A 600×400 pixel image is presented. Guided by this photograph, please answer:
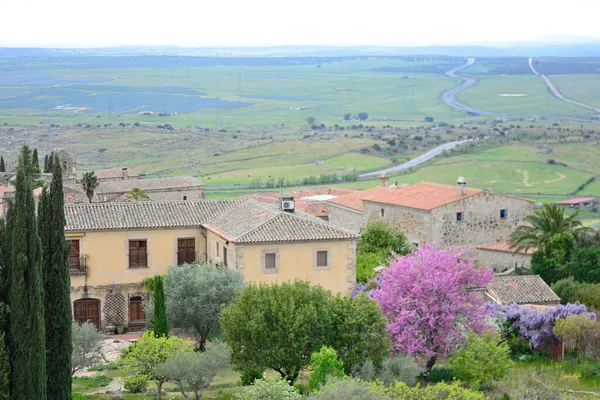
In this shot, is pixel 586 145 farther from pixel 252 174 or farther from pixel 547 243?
pixel 547 243

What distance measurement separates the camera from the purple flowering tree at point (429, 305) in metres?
32.4

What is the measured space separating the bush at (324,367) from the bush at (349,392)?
11.3 feet

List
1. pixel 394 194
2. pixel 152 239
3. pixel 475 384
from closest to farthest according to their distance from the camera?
pixel 475 384
pixel 152 239
pixel 394 194

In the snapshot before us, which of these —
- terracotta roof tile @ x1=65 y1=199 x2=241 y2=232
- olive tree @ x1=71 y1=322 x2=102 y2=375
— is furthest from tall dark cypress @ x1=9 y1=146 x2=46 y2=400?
terracotta roof tile @ x1=65 y1=199 x2=241 y2=232

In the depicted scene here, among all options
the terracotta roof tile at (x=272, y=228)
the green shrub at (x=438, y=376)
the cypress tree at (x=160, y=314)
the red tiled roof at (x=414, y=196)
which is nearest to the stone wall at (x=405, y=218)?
the red tiled roof at (x=414, y=196)

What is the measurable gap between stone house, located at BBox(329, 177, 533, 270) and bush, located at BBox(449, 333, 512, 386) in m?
20.6

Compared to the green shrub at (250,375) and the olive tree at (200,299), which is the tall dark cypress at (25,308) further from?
the olive tree at (200,299)

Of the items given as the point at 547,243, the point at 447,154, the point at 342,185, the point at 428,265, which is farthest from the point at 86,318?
the point at 447,154

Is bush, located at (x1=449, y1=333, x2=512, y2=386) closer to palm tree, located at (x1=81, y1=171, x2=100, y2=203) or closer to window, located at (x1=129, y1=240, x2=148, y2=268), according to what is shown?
window, located at (x1=129, y1=240, x2=148, y2=268)

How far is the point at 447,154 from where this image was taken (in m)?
→ 136

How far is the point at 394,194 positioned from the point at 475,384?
27.9 m

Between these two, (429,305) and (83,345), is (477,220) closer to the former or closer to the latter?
(429,305)

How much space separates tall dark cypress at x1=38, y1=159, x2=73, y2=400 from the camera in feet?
80.8

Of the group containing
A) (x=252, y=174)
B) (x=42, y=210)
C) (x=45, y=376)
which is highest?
(x=42, y=210)
